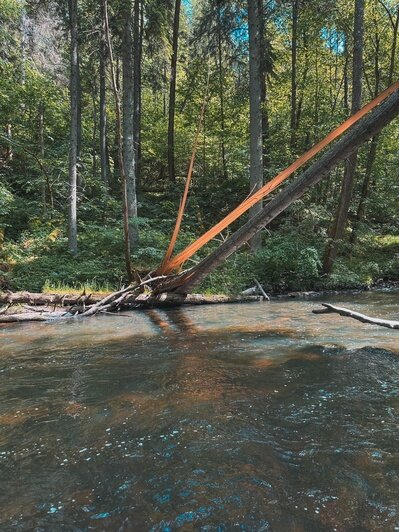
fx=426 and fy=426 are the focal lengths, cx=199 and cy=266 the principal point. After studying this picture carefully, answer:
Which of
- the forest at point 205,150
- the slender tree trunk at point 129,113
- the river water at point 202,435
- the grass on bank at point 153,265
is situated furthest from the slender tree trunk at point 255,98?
the river water at point 202,435

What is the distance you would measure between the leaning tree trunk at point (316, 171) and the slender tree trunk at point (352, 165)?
6.54 m

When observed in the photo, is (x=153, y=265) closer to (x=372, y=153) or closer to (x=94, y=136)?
(x=372, y=153)

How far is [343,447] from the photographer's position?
10.4ft

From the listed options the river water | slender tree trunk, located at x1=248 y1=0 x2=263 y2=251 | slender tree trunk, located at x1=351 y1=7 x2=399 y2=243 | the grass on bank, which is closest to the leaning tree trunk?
the river water

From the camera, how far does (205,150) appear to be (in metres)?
25.7

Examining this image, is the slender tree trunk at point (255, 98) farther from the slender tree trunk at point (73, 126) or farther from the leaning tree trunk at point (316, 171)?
the leaning tree trunk at point (316, 171)

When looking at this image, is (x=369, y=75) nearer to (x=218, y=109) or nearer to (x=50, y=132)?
(x=218, y=109)

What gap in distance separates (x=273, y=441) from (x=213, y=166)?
77.9 feet

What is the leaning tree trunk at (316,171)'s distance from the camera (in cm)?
562

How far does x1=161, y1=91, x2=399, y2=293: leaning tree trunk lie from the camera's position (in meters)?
5.62

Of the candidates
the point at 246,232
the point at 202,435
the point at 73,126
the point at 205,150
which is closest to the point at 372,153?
the point at 205,150

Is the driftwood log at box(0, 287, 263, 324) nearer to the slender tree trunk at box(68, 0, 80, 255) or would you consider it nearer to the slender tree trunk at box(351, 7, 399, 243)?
the slender tree trunk at box(68, 0, 80, 255)

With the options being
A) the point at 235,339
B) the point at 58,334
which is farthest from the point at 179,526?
the point at 58,334

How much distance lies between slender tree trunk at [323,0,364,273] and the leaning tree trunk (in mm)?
6540
